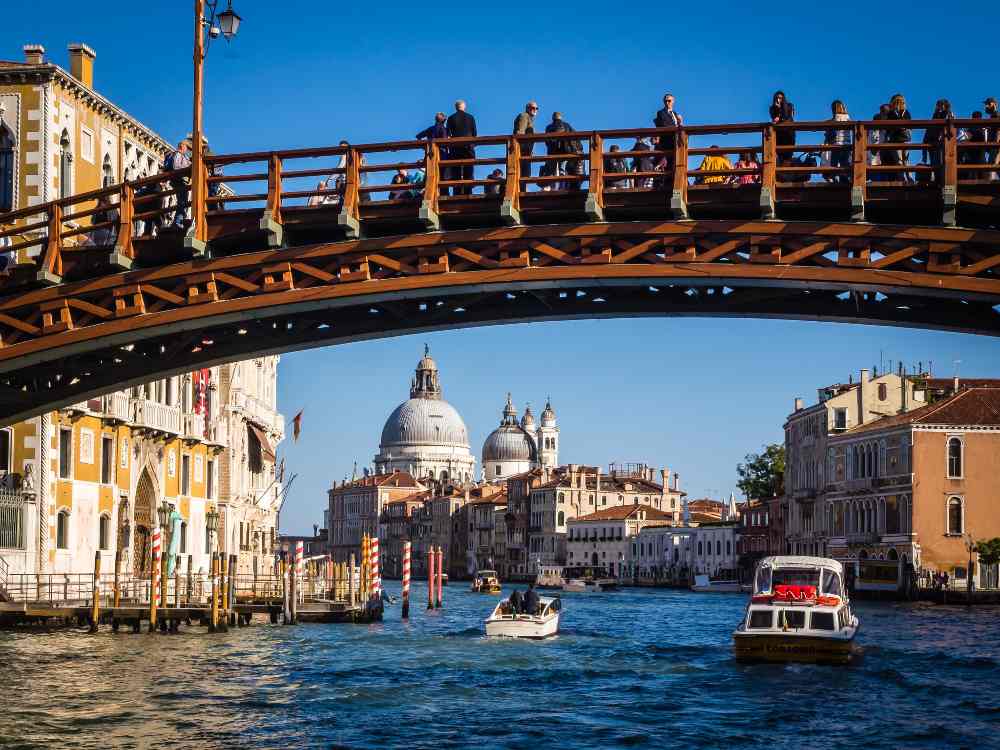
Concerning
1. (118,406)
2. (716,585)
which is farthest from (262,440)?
(716,585)

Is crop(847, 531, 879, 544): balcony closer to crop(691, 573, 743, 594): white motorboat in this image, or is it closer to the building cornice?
crop(691, 573, 743, 594): white motorboat

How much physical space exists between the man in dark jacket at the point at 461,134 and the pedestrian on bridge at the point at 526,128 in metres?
0.56

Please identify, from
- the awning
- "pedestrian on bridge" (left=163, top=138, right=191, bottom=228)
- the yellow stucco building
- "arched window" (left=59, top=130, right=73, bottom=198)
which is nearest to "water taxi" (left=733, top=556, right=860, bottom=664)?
"pedestrian on bridge" (left=163, top=138, right=191, bottom=228)

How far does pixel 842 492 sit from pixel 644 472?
83.6 meters

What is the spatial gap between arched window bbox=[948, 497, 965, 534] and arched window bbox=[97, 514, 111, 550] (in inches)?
1581

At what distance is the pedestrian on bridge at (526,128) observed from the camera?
19344 millimetres

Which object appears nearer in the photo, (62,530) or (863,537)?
(62,530)

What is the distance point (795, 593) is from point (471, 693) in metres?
→ 7.75

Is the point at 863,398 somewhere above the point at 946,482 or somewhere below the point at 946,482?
above

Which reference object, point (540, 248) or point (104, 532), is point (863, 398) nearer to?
point (104, 532)

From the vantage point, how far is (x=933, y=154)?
59.4ft

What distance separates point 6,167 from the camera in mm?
37625

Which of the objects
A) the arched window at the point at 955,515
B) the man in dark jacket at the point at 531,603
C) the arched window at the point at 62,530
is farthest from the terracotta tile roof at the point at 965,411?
the arched window at the point at 62,530

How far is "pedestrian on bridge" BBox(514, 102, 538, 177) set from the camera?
19.3 m
